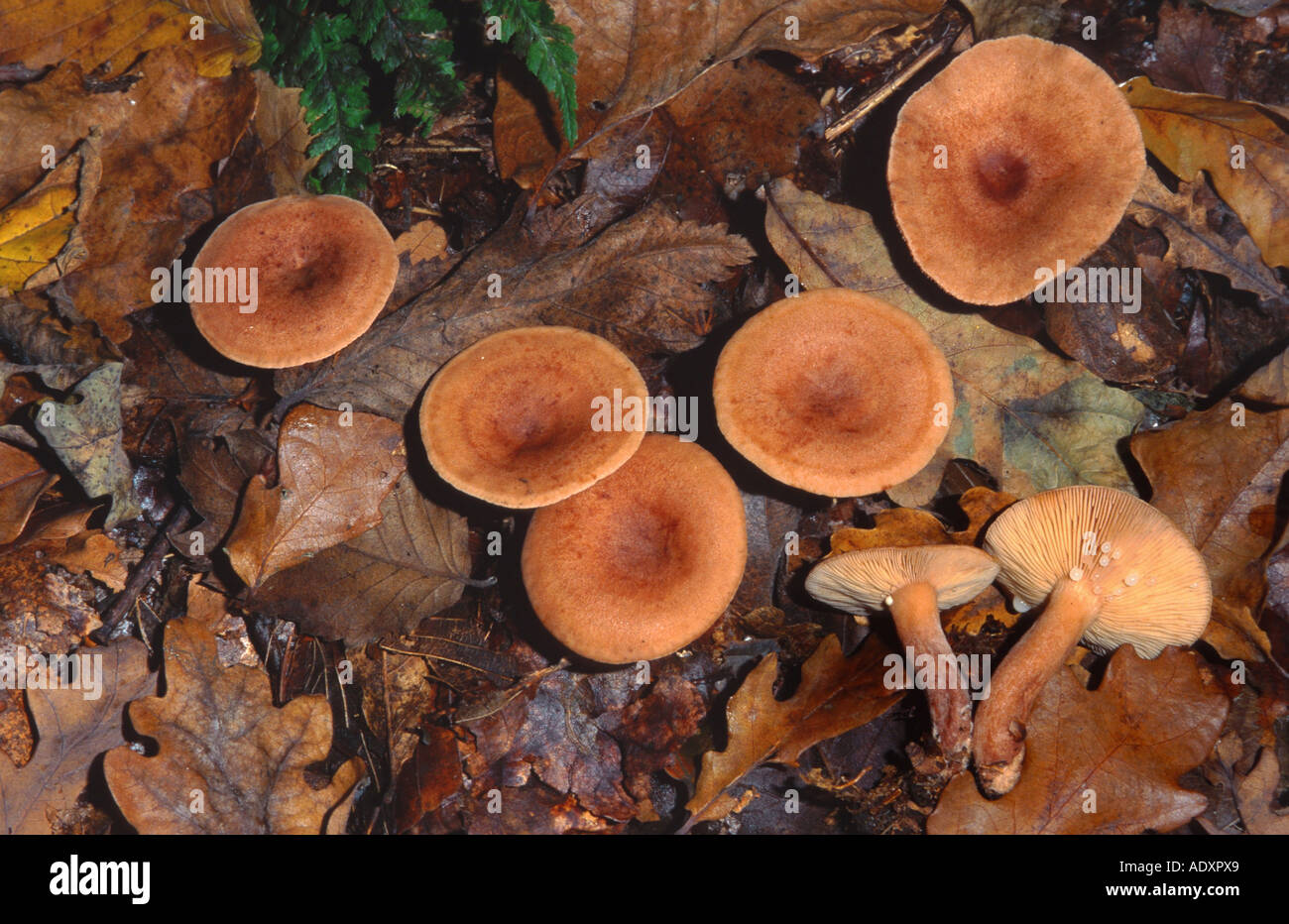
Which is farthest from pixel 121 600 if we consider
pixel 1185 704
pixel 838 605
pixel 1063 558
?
pixel 1185 704

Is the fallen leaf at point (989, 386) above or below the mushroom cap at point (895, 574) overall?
above

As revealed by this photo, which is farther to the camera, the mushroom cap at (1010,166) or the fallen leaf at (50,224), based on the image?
the fallen leaf at (50,224)

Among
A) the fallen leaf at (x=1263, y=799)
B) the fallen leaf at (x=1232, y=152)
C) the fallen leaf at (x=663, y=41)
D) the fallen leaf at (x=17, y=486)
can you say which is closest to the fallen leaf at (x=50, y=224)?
the fallen leaf at (x=17, y=486)

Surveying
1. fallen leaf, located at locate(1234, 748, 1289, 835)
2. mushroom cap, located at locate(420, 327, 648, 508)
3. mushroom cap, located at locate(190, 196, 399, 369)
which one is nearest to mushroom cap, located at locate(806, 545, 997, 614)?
mushroom cap, located at locate(420, 327, 648, 508)

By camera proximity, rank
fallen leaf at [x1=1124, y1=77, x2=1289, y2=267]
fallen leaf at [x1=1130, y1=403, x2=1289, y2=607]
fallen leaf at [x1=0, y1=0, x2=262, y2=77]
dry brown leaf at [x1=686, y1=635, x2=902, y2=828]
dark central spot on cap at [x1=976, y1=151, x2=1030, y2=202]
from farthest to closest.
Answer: fallen leaf at [x1=0, y1=0, x2=262, y2=77]
fallen leaf at [x1=1124, y1=77, x2=1289, y2=267]
dark central spot on cap at [x1=976, y1=151, x2=1030, y2=202]
fallen leaf at [x1=1130, y1=403, x2=1289, y2=607]
dry brown leaf at [x1=686, y1=635, x2=902, y2=828]

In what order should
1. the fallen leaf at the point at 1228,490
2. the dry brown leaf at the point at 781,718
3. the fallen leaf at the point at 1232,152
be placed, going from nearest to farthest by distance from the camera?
the dry brown leaf at the point at 781,718 → the fallen leaf at the point at 1228,490 → the fallen leaf at the point at 1232,152

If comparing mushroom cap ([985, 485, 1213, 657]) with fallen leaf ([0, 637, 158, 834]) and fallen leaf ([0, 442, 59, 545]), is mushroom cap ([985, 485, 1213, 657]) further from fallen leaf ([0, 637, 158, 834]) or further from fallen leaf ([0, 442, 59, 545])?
fallen leaf ([0, 442, 59, 545])

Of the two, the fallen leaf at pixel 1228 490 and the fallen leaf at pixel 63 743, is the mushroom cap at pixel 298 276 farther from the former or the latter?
the fallen leaf at pixel 1228 490

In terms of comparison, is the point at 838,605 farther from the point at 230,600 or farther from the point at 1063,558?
the point at 230,600
